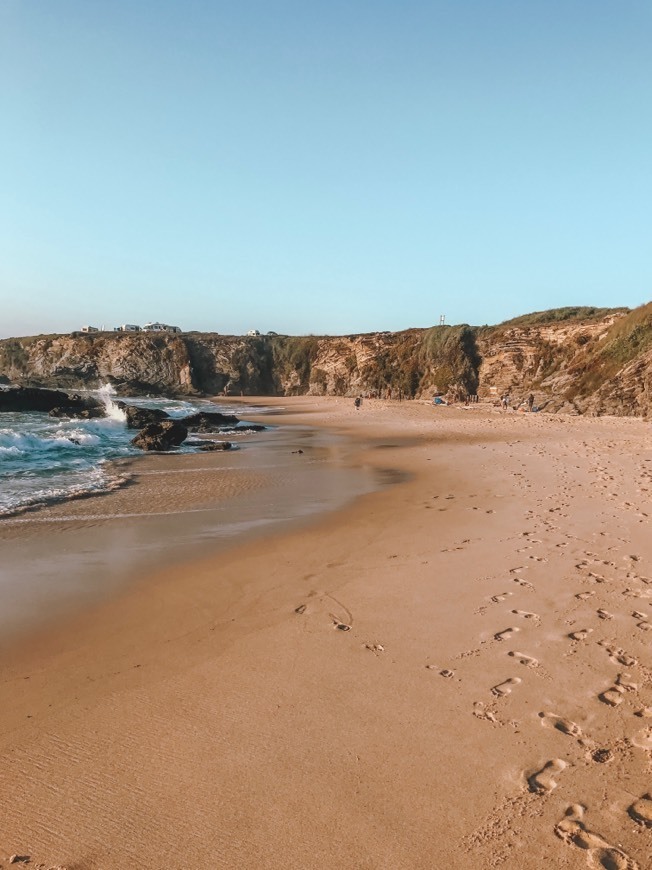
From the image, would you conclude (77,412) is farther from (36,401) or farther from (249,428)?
(249,428)

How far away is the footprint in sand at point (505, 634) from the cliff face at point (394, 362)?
29080mm

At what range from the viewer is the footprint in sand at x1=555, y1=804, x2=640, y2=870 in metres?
2.65

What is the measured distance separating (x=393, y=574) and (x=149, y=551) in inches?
148

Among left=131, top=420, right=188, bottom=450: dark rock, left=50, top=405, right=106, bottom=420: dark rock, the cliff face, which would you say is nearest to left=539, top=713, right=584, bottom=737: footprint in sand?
left=131, top=420, right=188, bottom=450: dark rock

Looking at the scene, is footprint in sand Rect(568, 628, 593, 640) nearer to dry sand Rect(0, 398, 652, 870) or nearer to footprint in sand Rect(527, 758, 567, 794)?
dry sand Rect(0, 398, 652, 870)

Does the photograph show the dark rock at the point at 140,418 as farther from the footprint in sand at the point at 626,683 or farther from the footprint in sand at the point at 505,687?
the footprint in sand at the point at 626,683

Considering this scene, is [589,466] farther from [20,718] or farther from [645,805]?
[20,718]

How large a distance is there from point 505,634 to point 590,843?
243 centimetres

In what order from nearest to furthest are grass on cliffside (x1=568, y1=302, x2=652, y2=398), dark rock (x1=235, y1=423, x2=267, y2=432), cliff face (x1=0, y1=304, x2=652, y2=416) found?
dark rock (x1=235, y1=423, x2=267, y2=432) → grass on cliffside (x1=568, y1=302, x2=652, y2=398) → cliff face (x1=0, y1=304, x2=652, y2=416)

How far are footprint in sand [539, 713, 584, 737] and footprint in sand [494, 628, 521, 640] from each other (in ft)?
4.05

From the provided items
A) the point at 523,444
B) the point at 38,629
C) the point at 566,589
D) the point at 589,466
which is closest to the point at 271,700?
the point at 38,629

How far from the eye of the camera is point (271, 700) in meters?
4.20

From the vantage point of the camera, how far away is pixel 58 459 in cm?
1803

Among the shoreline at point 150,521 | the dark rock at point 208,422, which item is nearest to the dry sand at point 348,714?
the shoreline at point 150,521
